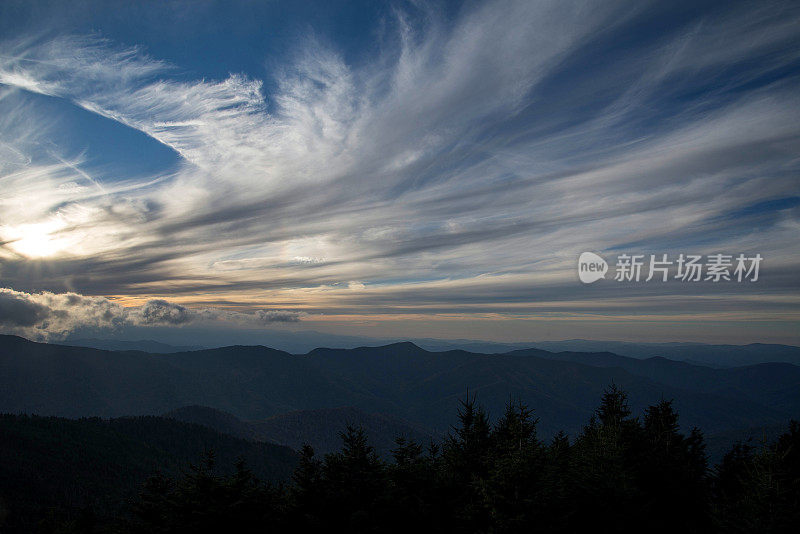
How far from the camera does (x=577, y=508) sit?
21734 mm

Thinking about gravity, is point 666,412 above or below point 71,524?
above

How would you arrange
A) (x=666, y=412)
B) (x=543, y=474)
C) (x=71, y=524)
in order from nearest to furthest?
(x=543, y=474) < (x=71, y=524) < (x=666, y=412)

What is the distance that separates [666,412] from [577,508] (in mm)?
24199

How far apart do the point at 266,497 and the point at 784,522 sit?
25.4 meters

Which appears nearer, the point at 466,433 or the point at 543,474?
the point at 543,474

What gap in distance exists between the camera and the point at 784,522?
18.1 metres

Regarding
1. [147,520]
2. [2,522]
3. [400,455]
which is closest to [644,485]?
[400,455]

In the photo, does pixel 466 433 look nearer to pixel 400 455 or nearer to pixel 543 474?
pixel 400 455

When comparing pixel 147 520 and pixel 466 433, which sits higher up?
pixel 466 433

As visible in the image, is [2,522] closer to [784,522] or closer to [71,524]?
[71,524]

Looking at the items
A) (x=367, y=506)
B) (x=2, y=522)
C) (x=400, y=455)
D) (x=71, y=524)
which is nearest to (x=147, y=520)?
(x=71, y=524)

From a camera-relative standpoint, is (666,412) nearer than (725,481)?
No

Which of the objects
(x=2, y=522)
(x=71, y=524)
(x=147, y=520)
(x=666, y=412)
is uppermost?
(x=666, y=412)

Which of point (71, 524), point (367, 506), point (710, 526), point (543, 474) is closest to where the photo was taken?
point (543, 474)
